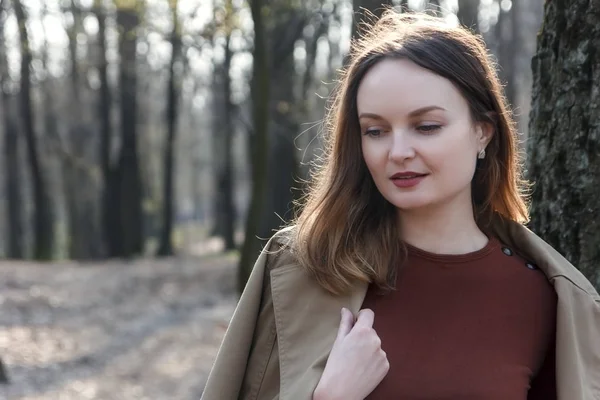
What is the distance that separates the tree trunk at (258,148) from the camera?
314 inches

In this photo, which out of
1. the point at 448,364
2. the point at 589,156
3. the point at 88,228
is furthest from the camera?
the point at 88,228

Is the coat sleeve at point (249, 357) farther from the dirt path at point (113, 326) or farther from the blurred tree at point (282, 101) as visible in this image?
the dirt path at point (113, 326)

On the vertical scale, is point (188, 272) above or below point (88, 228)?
above

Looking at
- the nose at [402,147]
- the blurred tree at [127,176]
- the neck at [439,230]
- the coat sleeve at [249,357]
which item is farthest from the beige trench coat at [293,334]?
the blurred tree at [127,176]

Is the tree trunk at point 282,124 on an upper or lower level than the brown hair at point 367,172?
lower

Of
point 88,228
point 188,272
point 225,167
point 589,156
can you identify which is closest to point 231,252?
point 225,167

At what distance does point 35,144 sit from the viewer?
21594 mm

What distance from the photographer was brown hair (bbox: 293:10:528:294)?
210 cm

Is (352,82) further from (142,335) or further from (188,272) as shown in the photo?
(188,272)

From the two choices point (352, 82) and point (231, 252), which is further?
point (231, 252)

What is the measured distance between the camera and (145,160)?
3300 centimetres

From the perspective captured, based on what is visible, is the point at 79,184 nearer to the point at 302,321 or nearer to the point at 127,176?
the point at 127,176

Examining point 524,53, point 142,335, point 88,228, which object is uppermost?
point 524,53

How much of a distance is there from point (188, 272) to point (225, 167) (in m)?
8.52
